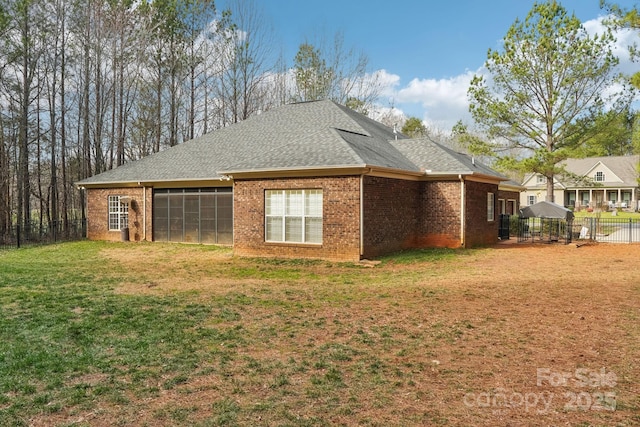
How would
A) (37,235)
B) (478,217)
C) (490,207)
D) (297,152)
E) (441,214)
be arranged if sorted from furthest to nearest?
1. (37,235)
2. (490,207)
3. (478,217)
4. (441,214)
5. (297,152)

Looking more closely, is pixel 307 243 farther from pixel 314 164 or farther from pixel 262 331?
pixel 262 331

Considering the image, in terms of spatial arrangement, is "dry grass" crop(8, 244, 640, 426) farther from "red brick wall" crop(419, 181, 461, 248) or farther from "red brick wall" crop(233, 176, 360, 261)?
"red brick wall" crop(419, 181, 461, 248)

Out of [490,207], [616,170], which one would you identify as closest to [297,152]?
[490,207]

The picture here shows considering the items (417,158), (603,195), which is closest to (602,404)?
(417,158)

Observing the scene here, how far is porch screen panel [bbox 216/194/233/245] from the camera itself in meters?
18.3

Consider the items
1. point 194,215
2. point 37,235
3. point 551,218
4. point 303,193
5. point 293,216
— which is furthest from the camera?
point 37,235

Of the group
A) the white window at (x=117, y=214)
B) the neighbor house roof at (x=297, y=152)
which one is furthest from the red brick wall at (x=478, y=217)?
the white window at (x=117, y=214)

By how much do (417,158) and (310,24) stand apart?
68.0ft

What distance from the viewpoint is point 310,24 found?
33.8 metres

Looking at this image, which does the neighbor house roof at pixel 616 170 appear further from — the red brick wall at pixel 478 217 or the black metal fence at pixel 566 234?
the red brick wall at pixel 478 217

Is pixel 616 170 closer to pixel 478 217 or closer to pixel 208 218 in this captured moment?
pixel 478 217

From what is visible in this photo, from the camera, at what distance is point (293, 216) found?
1409 centimetres

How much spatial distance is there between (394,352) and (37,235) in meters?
21.7

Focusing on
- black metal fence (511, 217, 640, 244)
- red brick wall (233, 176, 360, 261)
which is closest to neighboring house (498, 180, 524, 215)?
black metal fence (511, 217, 640, 244)
